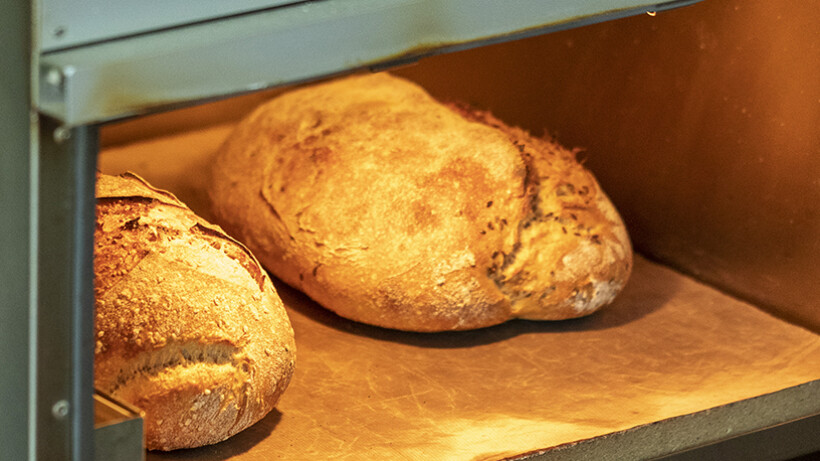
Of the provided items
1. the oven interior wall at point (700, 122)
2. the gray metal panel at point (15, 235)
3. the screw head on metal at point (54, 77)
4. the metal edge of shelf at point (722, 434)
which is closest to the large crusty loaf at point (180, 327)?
the gray metal panel at point (15, 235)

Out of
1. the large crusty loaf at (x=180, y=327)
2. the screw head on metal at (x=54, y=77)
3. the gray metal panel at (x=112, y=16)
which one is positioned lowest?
the large crusty loaf at (x=180, y=327)

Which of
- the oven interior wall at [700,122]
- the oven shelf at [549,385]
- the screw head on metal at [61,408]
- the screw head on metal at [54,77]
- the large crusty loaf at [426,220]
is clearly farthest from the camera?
the oven interior wall at [700,122]

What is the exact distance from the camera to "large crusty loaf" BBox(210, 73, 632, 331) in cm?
165

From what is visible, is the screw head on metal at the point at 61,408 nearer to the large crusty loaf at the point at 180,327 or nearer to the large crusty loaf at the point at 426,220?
the large crusty loaf at the point at 180,327

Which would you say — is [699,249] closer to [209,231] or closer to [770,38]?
[770,38]

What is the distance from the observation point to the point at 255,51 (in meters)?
0.87

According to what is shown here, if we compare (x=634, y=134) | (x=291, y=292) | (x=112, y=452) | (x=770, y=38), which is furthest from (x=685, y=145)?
(x=112, y=452)

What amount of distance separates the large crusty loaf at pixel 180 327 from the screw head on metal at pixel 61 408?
298mm

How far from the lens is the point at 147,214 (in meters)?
1.38

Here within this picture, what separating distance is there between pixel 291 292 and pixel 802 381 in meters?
0.92

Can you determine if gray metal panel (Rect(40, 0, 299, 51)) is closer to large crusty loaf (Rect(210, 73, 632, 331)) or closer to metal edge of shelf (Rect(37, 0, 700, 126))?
metal edge of shelf (Rect(37, 0, 700, 126))

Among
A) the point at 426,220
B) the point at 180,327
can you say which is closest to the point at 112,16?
the point at 180,327

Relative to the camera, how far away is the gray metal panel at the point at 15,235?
2.76ft

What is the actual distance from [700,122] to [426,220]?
25.6 inches
